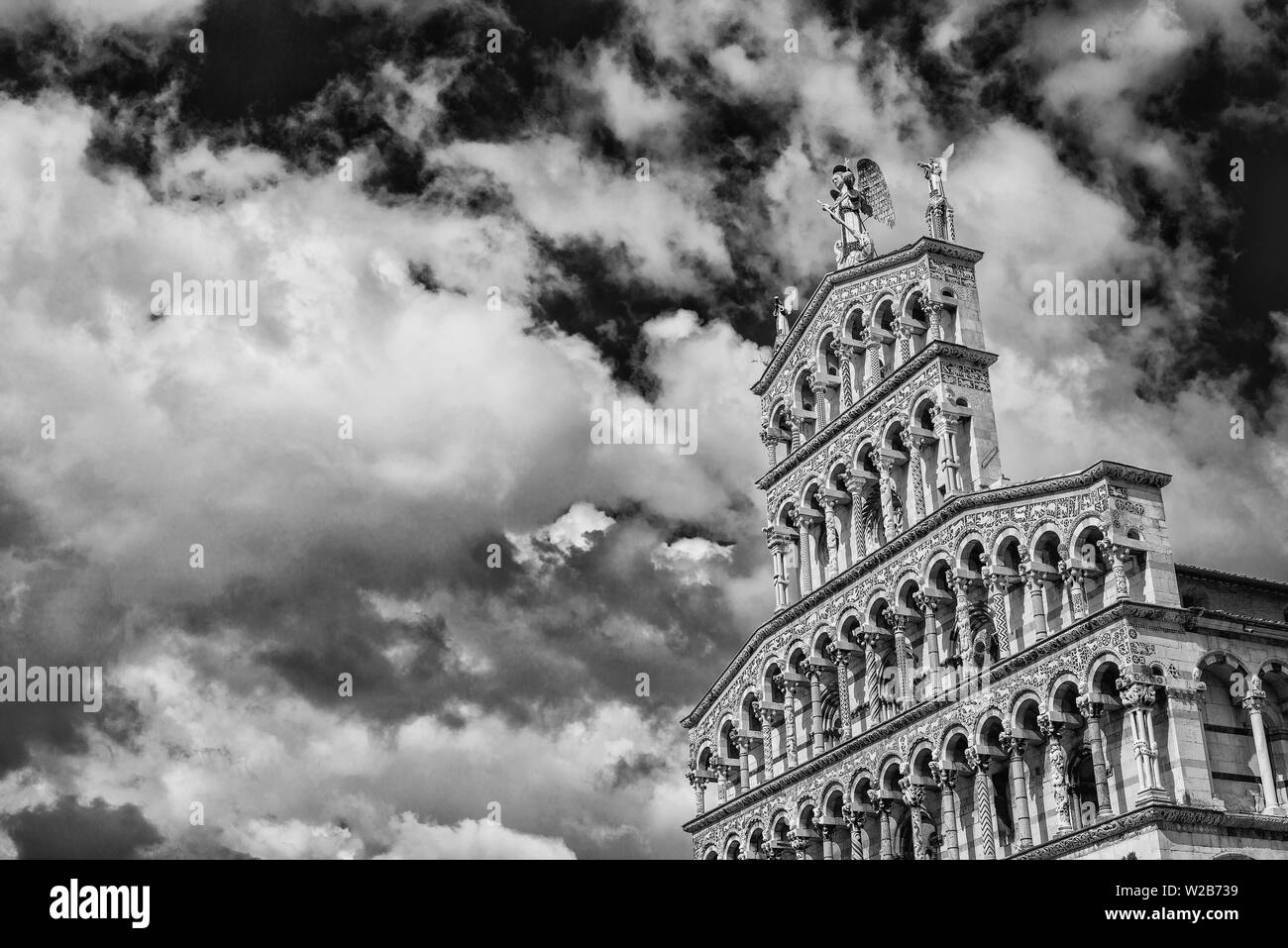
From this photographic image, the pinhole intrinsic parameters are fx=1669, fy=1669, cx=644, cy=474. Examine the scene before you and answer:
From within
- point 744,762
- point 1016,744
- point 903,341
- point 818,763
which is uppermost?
point 903,341

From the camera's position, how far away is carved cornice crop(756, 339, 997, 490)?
52.1m

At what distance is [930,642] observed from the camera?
49.5 meters

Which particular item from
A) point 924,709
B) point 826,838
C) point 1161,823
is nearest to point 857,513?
point 924,709

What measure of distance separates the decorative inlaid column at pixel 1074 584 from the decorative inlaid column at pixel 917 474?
23.2 feet

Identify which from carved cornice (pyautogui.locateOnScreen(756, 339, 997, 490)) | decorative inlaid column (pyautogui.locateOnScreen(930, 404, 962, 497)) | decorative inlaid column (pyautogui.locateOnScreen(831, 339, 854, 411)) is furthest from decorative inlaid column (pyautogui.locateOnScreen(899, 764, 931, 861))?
decorative inlaid column (pyautogui.locateOnScreen(831, 339, 854, 411))

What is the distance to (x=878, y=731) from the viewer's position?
50.8 m

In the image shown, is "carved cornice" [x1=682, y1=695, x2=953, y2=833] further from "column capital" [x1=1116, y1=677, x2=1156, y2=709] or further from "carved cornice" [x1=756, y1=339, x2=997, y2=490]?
"carved cornice" [x1=756, y1=339, x2=997, y2=490]

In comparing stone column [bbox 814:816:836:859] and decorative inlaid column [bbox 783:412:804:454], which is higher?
decorative inlaid column [bbox 783:412:804:454]

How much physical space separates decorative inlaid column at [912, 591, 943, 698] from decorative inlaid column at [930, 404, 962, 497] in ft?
10.8

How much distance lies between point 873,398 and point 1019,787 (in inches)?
578

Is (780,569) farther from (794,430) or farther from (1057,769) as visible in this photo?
(1057,769)
